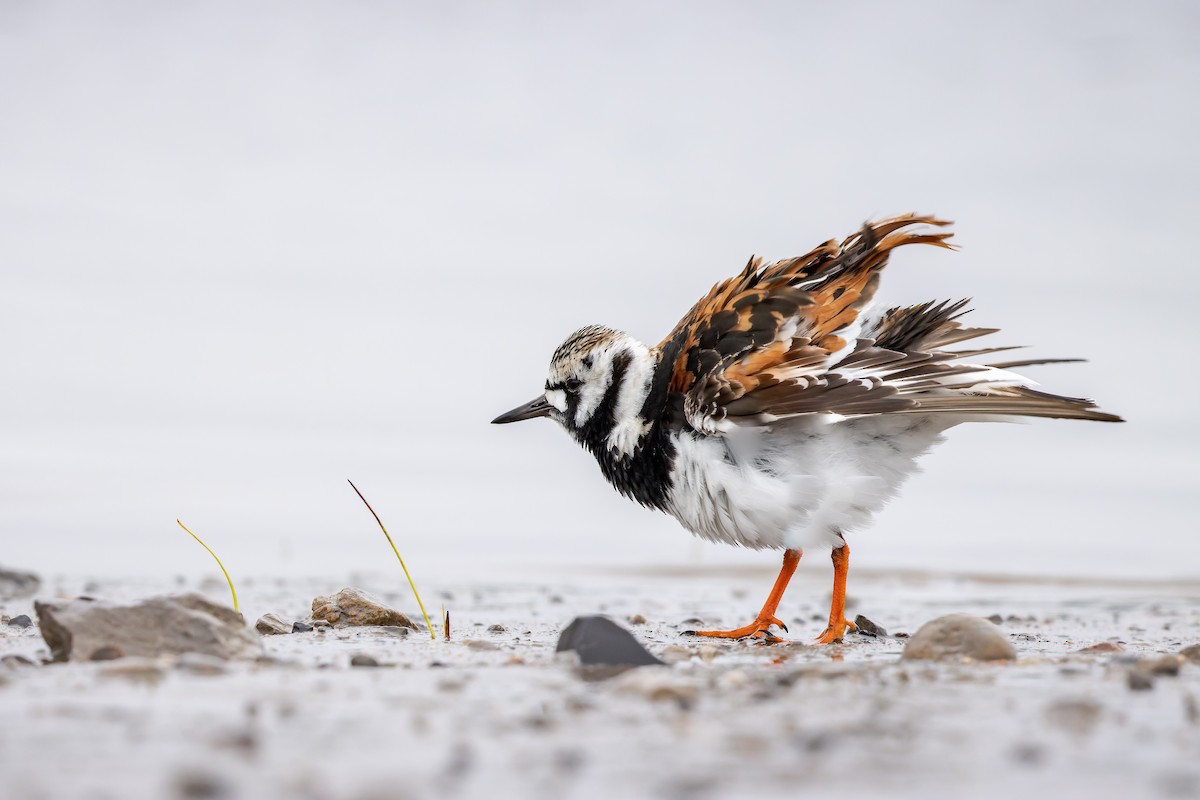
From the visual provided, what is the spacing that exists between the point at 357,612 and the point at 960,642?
330 centimetres

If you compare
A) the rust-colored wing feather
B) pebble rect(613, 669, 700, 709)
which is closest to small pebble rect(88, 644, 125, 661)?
pebble rect(613, 669, 700, 709)

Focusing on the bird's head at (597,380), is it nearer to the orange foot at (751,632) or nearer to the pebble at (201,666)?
the orange foot at (751,632)

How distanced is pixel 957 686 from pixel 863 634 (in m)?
2.72

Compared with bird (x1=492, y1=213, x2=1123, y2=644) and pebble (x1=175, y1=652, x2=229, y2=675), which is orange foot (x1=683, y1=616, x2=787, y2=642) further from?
pebble (x1=175, y1=652, x2=229, y2=675)

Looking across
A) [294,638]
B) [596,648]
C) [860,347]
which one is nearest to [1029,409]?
[860,347]

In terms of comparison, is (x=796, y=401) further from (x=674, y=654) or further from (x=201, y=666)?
(x=201, y=666)

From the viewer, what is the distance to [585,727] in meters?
3.03

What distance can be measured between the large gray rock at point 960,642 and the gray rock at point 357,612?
9.54 ft

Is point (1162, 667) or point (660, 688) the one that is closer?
point (660, 688)

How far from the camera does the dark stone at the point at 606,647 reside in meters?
4.34

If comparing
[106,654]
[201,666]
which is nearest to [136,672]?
[201,666]

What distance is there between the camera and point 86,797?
7.56 ft

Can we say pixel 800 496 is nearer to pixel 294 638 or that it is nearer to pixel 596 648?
pixel 596 648

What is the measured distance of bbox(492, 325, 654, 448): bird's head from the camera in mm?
6594
